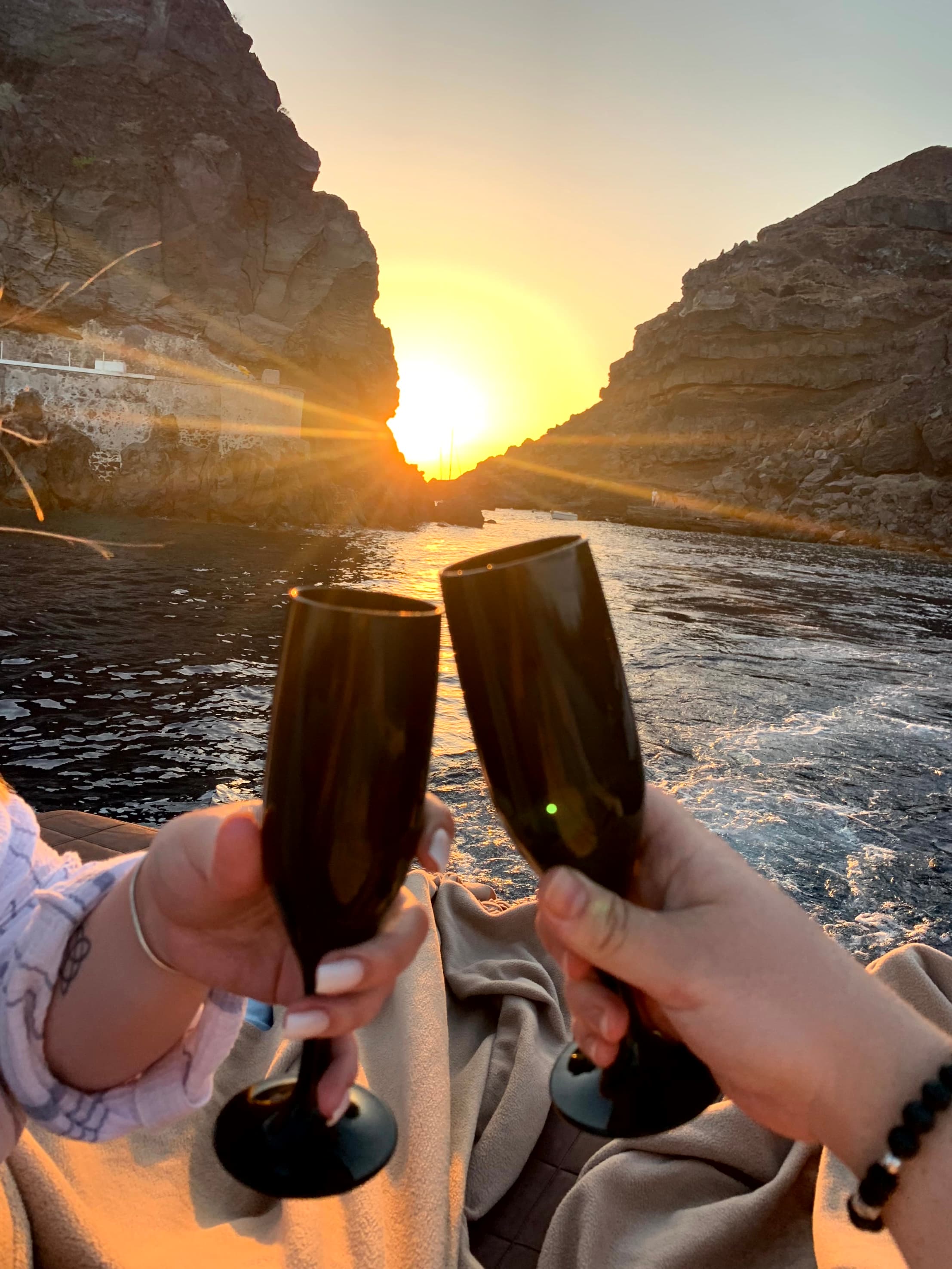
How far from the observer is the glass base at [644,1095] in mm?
1036

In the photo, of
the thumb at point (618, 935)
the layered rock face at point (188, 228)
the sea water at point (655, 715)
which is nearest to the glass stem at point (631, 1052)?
the thumb at point (618, 935)

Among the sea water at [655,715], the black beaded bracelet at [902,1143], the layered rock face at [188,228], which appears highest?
the layered rock face at [188,228]

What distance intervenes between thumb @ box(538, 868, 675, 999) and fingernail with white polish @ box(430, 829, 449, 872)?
0.15 meters

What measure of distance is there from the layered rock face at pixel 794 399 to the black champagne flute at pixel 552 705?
50.6 m

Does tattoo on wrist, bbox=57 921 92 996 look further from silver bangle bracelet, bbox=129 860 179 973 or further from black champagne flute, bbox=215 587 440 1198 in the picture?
black champagne flute, bbox=215 587 440 1198

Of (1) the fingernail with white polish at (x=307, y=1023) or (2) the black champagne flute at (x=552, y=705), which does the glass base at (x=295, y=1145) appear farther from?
(2) the black champagne flute at (x=552, y=705)

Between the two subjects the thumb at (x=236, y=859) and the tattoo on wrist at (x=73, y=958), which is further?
the tattoo on wrist at (x=73, y=958)

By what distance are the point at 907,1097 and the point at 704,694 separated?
905cm

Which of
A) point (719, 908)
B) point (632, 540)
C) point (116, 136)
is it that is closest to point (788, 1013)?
point (719, 908)

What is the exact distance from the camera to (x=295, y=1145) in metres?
1.02

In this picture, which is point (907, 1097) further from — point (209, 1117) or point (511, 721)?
point (209, 1117)

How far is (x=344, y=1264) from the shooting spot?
1.26 metres

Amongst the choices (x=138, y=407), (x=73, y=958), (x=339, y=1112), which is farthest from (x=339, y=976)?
(x=138, y=407)

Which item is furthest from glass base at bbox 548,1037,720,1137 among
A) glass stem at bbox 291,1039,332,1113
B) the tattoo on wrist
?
the tattoo on wrist
